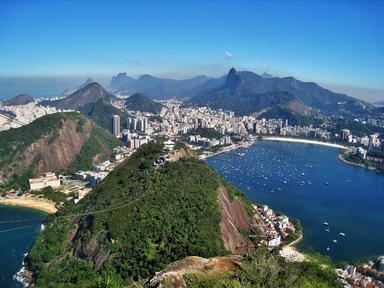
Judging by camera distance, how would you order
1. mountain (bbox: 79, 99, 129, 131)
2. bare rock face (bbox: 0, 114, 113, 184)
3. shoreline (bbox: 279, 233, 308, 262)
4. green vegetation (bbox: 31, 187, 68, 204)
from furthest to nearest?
1. mountain (bbox: 79, 99, 129, 131)
2. bare rock face (bbox: 0, 114, 113, 184)
3. green vegetation (bbox: 31, 187, 68, 204)
4. shoreline (bbox: 279, 233, 308, 262)

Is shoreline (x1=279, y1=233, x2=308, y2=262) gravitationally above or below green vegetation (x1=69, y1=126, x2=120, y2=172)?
below

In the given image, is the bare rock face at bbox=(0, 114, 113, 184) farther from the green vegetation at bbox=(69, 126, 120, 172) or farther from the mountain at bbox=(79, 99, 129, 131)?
the mountain at bbox=(79, 99, 129, 131)

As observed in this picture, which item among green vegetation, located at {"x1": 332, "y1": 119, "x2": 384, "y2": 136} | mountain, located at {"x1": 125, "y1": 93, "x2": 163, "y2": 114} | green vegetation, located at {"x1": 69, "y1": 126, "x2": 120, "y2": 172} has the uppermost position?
mountain, located at {"x1": 125, "y1": 93, "x2": 163, "y2": 114}

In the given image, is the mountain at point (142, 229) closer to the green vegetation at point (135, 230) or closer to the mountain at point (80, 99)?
the green vegetation at point (135, 230)

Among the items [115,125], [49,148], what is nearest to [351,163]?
[115,125]

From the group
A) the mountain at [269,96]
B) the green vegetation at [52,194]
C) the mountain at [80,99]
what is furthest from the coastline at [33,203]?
the mountain at [269,96]

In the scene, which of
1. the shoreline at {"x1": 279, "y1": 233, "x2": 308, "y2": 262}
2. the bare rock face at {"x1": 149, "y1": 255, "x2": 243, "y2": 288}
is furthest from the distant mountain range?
the bare rock face at {"x1": 149, "y1": 255, "x2": 243, "y2": 288}

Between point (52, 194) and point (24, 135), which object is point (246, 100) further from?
point (52, 194)
